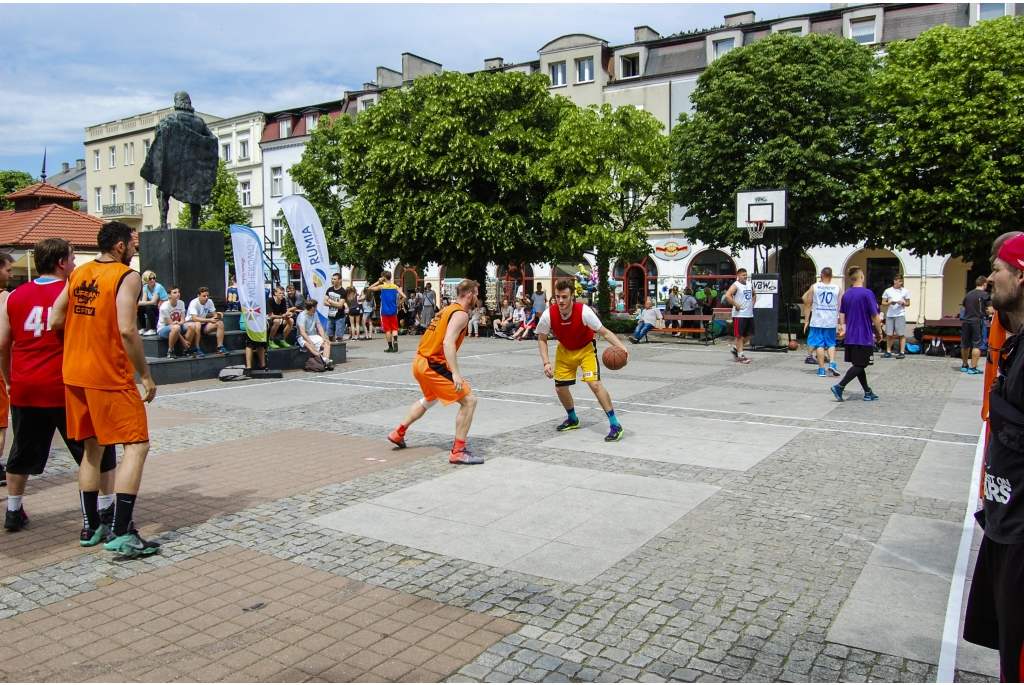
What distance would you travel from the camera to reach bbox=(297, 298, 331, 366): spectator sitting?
15305 millimetres

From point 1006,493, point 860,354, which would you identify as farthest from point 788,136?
point 1006,493

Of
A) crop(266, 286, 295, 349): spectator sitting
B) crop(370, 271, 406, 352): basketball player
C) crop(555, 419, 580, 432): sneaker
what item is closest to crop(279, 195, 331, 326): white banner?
crop(266, 286, 295, 349): spectator sitting

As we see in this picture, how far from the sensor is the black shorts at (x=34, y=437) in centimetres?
536

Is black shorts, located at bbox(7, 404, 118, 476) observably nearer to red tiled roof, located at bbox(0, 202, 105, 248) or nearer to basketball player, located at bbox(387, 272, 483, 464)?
basketball player, located at bbox(387, 272, 483, 464)

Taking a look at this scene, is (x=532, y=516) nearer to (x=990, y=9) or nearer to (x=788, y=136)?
(x=788, y=136)

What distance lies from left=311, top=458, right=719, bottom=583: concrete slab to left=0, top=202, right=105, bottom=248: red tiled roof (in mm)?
27031

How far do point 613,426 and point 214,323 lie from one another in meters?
8.71

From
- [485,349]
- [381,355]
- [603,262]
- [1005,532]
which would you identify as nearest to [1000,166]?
[603,262]

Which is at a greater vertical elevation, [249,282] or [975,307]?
[249,282]

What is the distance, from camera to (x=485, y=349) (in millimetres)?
20531

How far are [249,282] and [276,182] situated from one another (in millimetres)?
46672

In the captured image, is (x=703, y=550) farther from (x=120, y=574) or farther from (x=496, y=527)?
(x=120, y=574)

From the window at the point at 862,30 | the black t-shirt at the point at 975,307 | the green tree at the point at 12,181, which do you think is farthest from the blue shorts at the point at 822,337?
the green tree at the point at 12,181

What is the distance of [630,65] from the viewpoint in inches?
1672
